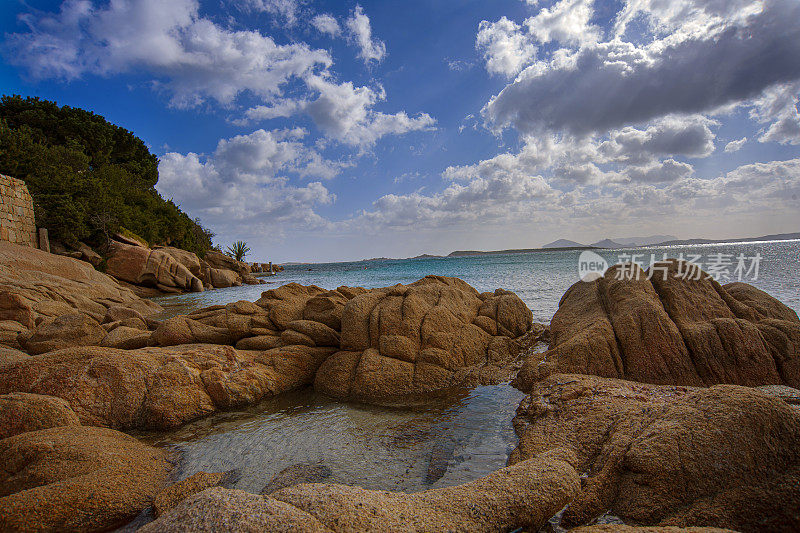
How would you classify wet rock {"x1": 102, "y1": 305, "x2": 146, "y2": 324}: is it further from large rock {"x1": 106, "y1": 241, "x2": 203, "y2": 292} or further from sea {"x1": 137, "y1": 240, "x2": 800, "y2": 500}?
large rock {"x1": 106, "y1": 241, "x2": 203, "y2": 292}

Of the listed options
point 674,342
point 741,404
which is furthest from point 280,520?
point 674,342

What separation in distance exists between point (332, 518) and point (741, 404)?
3.68 meters

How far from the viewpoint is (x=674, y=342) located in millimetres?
6238

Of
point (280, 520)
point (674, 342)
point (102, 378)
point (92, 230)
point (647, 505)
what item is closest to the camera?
point (280, 520)

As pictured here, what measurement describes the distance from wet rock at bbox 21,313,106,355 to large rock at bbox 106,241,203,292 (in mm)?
19921

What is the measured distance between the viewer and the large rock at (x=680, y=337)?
5.94 m

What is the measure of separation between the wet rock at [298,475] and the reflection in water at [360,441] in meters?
0.09

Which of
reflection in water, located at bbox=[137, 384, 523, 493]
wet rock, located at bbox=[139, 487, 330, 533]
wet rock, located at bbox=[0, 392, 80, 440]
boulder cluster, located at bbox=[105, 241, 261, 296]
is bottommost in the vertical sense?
reflection in water, located at bbox=[137, 384, 523, 493]

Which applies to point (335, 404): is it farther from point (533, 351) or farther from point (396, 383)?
point (533, 351)

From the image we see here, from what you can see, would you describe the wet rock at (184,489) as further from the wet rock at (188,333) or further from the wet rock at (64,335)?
the wet rock at (64,335)

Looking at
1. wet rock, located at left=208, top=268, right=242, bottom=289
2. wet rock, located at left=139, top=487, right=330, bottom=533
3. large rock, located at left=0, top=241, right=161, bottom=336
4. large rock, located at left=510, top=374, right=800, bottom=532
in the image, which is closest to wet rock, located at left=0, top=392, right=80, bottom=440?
wet rock, located at left=139, top=487, right=330, bottom=533

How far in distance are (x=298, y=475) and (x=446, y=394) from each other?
125 inches

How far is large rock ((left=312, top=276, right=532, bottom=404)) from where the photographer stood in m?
6.79

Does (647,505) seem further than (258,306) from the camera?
No
